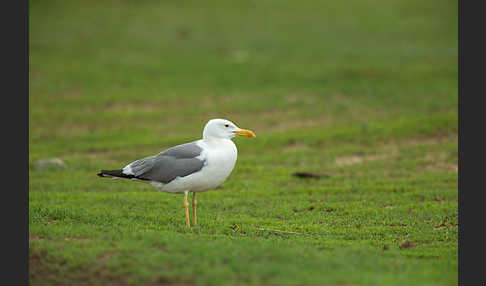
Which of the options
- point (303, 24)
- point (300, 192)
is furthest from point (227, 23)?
point (300, 192)

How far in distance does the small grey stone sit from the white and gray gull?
6109mm

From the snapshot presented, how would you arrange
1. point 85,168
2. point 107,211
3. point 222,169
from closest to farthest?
point 222,169, point 107,211, point 85,168

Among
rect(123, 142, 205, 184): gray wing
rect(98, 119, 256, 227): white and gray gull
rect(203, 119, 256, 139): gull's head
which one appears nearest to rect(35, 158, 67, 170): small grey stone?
rect(98, 119, 256, 227): white and gray gull

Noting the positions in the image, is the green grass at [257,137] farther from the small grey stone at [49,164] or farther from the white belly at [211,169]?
the white belly at [211,169]

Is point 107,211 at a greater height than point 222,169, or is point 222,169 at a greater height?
point 222,169

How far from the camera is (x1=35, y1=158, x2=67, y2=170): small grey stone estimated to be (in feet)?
48.4

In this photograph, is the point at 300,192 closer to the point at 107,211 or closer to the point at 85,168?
the point at 107,211

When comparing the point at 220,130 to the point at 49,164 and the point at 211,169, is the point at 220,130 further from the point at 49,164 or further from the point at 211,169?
the point at 49,164

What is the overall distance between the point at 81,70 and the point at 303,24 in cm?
1485

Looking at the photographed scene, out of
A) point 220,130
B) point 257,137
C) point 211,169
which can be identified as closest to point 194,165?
point 211,169

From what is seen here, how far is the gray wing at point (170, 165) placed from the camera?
29.7 ft

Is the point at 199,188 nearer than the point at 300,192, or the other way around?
the point at 199,188

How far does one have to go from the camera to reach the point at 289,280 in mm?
6504

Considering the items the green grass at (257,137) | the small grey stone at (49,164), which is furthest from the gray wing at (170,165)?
the small grey stone at (49,164)
